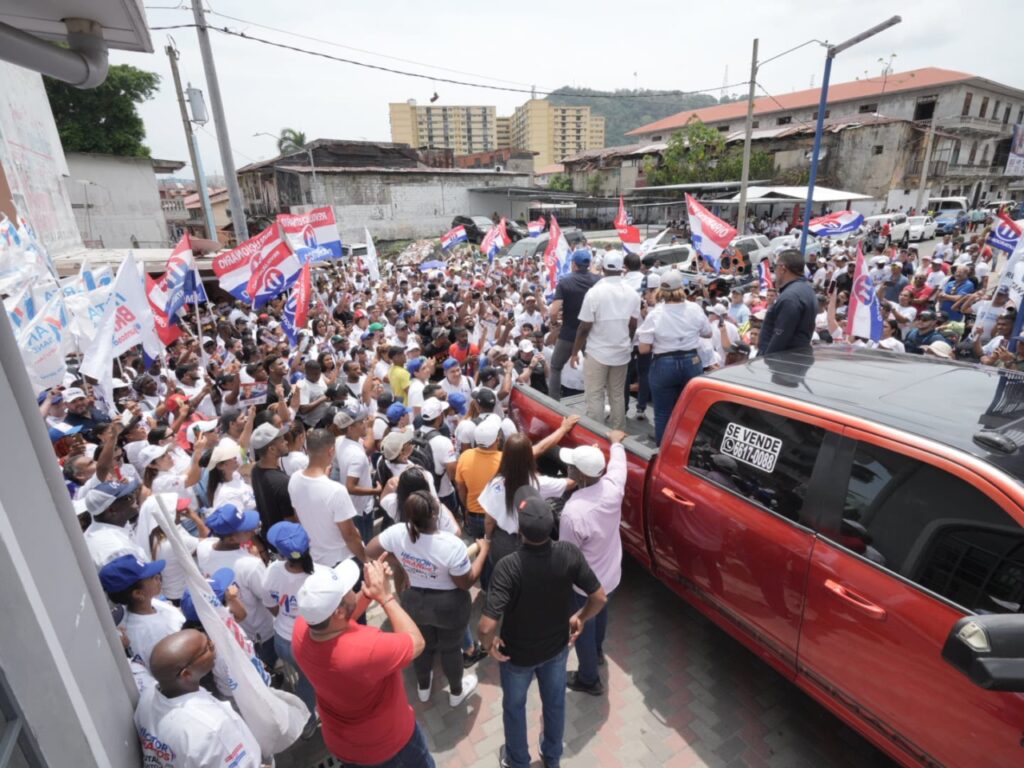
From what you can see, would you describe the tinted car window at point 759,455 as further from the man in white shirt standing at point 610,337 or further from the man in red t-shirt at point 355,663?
the man in red t-shirt at point 355,663

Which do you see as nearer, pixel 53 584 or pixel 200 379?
pixel 53 584

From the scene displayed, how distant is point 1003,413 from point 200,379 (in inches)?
294

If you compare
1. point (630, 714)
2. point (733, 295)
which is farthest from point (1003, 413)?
point (733, 295)

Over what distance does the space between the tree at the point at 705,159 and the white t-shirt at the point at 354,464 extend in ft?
135

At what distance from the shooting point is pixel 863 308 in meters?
6.83

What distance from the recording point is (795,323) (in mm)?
4398

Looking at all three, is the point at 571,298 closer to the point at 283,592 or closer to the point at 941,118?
the point at 283,592

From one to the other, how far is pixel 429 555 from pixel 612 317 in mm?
2871

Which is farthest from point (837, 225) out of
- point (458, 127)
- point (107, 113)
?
point (458, 127)

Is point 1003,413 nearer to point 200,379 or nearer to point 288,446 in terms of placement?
point 288,446

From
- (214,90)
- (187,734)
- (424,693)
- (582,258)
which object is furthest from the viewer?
(214,90)

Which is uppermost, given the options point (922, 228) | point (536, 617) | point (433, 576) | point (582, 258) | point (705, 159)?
point (705, 159)

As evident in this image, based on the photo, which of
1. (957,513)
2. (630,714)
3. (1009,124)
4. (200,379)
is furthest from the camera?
(1009,124)

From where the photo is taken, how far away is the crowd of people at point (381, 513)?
2383 mm
